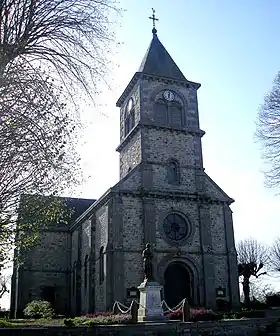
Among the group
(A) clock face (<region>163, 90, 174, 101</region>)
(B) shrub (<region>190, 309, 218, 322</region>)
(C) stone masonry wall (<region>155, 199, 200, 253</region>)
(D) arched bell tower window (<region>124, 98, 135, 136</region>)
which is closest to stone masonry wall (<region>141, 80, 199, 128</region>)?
(A) clock face (<region>163, 90, 174, 101</region>)

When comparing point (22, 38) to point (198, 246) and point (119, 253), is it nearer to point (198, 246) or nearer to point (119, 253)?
point (119, 253)

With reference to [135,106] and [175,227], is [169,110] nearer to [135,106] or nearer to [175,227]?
[135,106]

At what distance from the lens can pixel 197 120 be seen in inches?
1250

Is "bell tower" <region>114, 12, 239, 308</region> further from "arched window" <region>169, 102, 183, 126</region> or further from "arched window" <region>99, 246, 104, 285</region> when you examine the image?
"arched window" <region>99, 246, 104, 285</region>

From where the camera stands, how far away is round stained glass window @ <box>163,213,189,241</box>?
27703 millimetres

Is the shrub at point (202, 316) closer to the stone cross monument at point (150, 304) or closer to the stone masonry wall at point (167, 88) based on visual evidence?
the stone cross monument at point (150, 304)

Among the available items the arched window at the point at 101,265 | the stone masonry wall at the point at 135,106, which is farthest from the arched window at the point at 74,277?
the stone masonry wall at the point at 135,106

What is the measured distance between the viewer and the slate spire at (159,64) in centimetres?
3228

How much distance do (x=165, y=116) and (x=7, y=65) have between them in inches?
874

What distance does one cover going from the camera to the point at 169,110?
31281 millimetres

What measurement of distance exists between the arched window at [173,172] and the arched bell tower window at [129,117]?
184 inches

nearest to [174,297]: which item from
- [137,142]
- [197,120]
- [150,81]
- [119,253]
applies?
[119,253]

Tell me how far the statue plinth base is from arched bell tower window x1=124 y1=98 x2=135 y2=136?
15050 mm

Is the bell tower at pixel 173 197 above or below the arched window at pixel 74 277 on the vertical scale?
above
